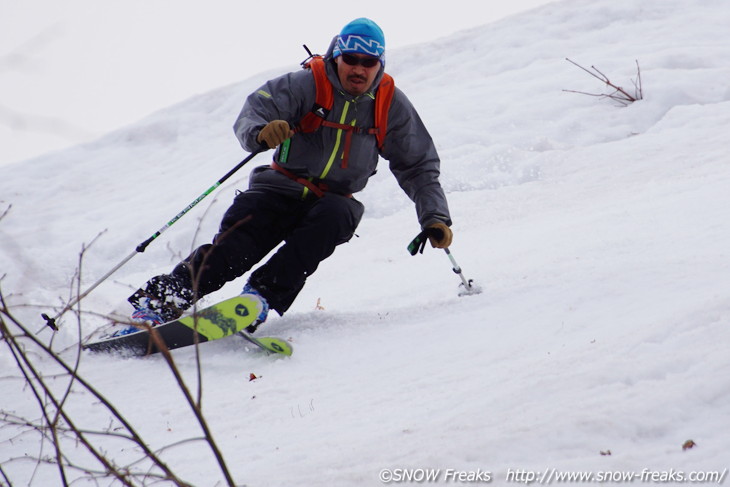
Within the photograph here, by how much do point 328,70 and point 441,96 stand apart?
23.4ft

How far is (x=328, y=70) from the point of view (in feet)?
14.1

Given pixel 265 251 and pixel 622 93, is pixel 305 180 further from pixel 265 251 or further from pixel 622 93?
pixel 622 93

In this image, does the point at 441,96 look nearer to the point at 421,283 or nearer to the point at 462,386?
the point at 421,283

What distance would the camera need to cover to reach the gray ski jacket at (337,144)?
425 cm

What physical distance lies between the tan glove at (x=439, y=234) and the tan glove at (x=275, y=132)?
3.73 ft

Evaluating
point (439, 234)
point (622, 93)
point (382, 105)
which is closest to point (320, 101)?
point (382, 105)

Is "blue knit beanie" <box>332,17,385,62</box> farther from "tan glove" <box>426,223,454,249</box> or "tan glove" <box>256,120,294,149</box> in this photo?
"tan glove" <box>426,223,454,249</box>

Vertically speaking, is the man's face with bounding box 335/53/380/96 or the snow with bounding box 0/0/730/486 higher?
the man's face with bounding box 335/53/380/96

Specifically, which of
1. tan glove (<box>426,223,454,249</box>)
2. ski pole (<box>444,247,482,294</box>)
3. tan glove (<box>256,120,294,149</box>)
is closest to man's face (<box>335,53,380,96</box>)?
tan glove (<box>256,120,294,149</box>)

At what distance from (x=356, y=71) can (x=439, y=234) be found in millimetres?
1122

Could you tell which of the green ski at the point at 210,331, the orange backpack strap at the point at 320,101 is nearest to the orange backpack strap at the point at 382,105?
the orange backpack strap at the point at 320,101

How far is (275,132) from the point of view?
3891mm

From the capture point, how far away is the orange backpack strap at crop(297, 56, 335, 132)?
4.26 meters

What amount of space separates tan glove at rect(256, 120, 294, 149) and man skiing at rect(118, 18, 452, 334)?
0.04 metres
